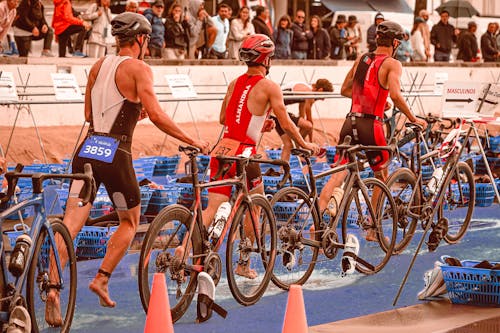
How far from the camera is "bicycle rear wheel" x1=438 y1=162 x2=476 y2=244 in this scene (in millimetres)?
13539

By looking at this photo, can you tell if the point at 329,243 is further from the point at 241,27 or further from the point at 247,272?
the point at 241,27

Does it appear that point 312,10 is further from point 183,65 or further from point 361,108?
point 361,108

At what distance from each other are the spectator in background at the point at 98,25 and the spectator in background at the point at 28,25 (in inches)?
43.2

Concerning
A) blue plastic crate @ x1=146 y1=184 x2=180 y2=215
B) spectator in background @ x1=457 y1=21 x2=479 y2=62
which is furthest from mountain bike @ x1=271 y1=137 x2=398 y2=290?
spectator in background @ x1=457 y1=21 x2=479 y2=62

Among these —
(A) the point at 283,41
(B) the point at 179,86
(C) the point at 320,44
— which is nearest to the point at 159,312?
(B) the point at 179,86

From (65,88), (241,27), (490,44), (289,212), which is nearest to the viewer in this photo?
(289,212)

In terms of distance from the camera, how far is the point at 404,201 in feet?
41.9

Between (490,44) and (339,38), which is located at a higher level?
(339,38)

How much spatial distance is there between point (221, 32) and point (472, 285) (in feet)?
63.8

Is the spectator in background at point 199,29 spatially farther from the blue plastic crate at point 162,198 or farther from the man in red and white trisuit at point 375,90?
the man in red and white trisuit at point 375,90

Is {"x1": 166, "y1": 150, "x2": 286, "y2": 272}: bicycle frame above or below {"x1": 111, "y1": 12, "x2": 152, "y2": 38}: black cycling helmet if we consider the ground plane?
below

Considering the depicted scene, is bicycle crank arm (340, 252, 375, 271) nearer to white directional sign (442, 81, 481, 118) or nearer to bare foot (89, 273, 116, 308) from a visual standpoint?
white directional sign (442, 81, 481, 118)

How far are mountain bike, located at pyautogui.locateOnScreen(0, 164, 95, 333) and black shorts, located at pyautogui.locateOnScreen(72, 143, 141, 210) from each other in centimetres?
75

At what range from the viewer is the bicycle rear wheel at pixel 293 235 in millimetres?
10578
